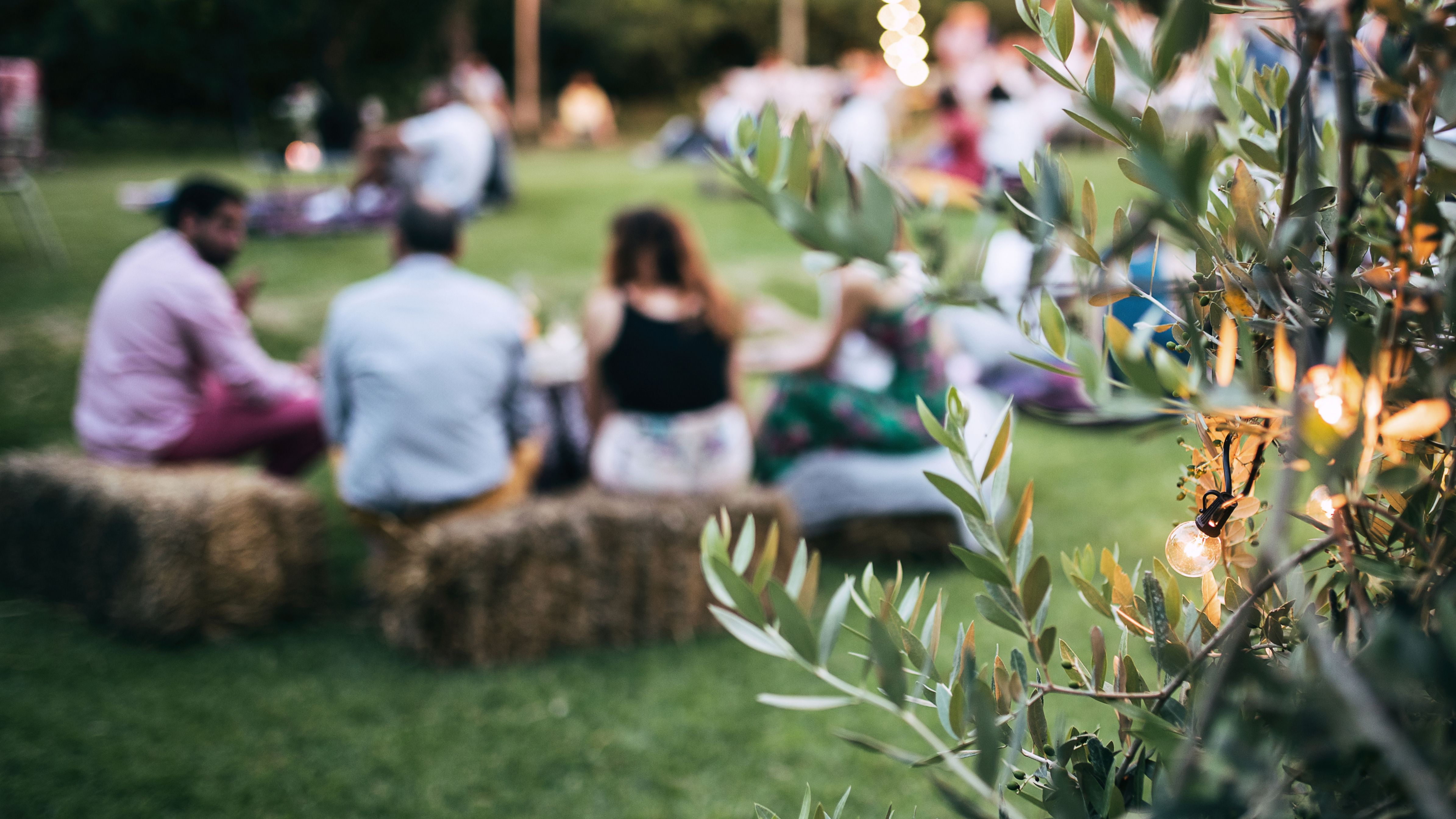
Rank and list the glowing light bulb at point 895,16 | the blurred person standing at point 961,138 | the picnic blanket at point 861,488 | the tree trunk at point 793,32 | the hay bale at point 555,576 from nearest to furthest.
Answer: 1. the hay bale at point 555,576
2. the picnic blanket at point 861,488
3. the blurred person standing at point 961,138
4. the tree trunk at point 793,32
5. the glowing light bulb at point 895,16

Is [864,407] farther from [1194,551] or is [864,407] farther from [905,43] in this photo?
[905,43]

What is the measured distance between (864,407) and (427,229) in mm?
1665

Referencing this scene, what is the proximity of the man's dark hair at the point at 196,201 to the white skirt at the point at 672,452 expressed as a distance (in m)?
1.62

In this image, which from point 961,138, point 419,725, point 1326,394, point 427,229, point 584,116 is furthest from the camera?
point 584,116

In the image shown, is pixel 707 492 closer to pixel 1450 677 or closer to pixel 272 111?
pixel 1450 677

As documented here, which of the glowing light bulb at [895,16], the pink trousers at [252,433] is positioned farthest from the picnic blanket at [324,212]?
the glowing light bulb at [895,16]

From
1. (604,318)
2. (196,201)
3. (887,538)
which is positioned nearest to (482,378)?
(604,318)

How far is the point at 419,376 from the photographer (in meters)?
2.94

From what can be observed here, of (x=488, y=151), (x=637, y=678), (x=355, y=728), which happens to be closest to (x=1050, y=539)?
(x=637, y=678)

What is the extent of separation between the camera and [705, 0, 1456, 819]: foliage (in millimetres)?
517

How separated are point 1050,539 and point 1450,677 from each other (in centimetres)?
331

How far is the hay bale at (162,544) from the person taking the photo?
2.88m

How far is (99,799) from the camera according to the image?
89.6 inches

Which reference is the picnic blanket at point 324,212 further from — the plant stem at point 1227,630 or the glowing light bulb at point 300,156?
the plant stem at point 1227,630
